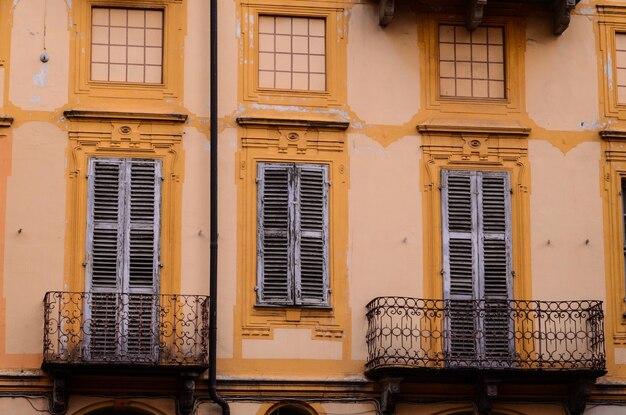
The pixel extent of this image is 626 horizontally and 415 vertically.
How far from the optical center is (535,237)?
24.9 meters

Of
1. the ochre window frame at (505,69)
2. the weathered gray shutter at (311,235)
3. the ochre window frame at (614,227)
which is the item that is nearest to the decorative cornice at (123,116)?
the weathered gray shutter at (311,235)

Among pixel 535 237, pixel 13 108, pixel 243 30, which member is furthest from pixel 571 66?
pixel 13 108

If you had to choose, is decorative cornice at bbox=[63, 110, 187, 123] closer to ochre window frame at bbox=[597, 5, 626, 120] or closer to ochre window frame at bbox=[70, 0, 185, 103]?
ochre window frame at bbox=[70, 0, 185, 103]


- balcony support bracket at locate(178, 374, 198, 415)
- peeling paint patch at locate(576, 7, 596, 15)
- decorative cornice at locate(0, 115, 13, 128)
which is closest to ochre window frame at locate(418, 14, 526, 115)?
peeling paint patch at locate(576, 7, 596, 15)

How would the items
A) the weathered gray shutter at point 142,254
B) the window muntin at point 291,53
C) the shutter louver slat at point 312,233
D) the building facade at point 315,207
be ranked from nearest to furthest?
the weathered gray shutter at point 142,254 → the building facade at point 315,207 → the shutter louver slat at point 312,233 → the window muntin at point 291,53

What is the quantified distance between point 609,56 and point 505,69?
67.8 inches

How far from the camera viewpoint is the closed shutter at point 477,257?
24250 mm

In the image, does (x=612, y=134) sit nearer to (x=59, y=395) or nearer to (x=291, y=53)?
(x=291, y=53)

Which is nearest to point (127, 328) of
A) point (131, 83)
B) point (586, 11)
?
point (131, 83)

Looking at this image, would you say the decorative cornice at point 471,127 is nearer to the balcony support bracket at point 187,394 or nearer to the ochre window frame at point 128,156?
the ochre window frame at point 128,156

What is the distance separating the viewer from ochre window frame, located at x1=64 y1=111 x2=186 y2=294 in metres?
24.0

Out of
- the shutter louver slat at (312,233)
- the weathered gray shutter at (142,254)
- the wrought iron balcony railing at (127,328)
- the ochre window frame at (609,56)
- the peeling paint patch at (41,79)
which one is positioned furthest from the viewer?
the ochre window frame at (609,56)

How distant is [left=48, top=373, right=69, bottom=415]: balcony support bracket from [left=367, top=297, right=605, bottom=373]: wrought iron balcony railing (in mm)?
4557

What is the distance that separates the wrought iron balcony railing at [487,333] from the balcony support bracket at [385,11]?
4.49 m
